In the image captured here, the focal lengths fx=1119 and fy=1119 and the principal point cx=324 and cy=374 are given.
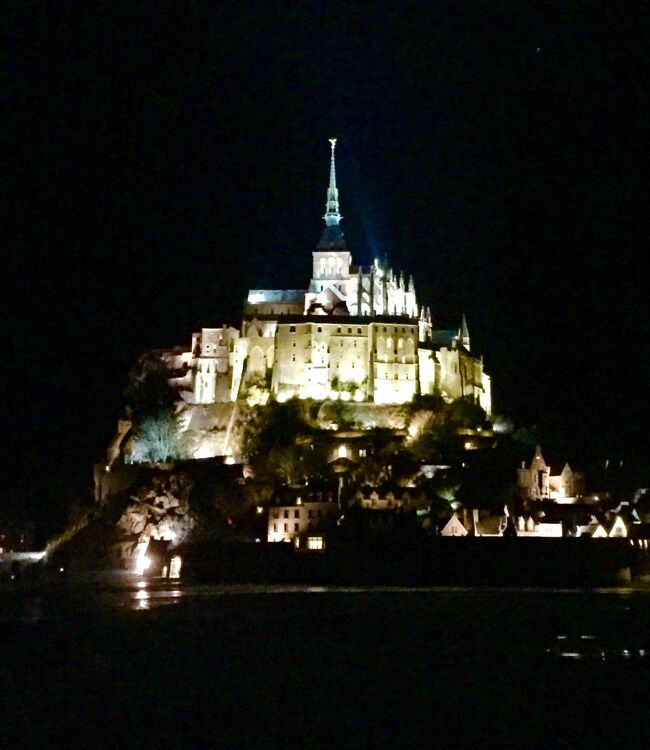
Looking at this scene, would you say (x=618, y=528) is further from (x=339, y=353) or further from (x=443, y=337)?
(x=443, y=337)

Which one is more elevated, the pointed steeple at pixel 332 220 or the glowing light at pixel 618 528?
the pointed steeple at pixel 332 220

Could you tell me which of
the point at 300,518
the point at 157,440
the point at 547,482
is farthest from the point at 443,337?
the point at 300,518

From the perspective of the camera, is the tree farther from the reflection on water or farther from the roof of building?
the reflection on water

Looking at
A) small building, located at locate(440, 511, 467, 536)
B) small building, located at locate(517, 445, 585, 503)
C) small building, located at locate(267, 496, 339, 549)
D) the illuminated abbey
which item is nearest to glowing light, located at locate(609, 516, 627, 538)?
small building, located at locate(517, 445, 585, 503)

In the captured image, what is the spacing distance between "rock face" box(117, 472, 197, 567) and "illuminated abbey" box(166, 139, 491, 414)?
11285 mm

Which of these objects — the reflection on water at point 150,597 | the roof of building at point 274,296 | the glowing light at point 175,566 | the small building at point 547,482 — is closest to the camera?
the reflection on water at point 150,597

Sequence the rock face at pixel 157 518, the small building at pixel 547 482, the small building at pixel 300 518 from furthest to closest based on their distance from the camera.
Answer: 1. the small building at pixel 547 482
2. the rock face at pixel 157 518
3. the small building at pixel 300 518

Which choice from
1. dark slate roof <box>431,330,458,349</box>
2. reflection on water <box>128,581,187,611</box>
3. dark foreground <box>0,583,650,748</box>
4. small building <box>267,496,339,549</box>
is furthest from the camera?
dark slate roof <box>431,330,458,349</box>

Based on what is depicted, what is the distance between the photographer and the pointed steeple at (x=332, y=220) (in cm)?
8612

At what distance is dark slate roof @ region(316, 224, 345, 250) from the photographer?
282ft

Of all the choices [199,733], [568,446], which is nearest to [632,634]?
[199,733]

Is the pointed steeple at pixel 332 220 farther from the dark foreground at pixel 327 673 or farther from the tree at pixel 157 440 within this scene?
the dark foreground at pixel 327 673

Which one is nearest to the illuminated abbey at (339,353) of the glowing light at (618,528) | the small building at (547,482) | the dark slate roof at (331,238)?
the dark slate roof at (331,238)

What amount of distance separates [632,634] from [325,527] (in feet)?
82.8
